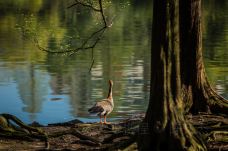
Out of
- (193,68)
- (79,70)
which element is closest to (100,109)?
(193,68)

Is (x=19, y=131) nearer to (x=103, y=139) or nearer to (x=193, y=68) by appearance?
(x=103, y=139)

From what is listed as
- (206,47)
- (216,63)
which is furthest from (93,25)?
(216,63)

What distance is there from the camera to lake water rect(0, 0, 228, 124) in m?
24.3

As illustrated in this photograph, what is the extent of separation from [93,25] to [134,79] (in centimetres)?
3572

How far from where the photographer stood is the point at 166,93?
1122 centimetres

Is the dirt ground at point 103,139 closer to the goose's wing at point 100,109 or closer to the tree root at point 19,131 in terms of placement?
the tree root at point 19,131

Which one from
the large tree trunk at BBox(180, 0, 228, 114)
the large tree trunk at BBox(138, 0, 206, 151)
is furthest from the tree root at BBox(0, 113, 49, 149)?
the large tree trunk at BBox(180, 0, 228, 114)

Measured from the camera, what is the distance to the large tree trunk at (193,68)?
596 inches

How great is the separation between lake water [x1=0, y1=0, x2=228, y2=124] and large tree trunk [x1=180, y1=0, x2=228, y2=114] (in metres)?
2.33

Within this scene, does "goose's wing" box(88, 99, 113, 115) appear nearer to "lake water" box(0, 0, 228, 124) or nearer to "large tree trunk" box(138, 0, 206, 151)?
"lake water" box(0, 0, 228, 124)

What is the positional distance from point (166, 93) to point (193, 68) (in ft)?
13.3

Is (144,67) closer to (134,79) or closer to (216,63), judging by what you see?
(134,79)

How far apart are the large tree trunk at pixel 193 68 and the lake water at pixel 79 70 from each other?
2332 millimetres

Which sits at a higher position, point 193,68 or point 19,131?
point 193,68
